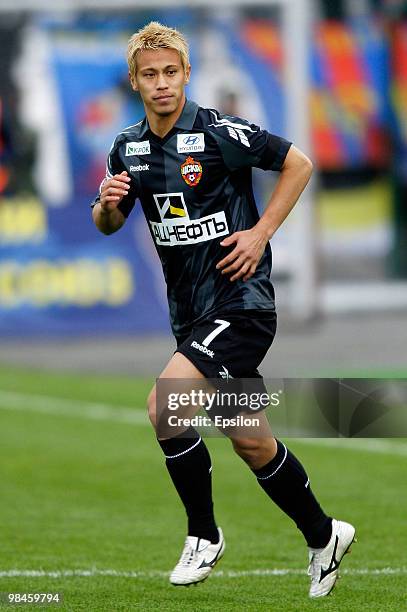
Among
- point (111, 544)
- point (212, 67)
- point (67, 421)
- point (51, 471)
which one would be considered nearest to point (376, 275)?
point (212, 67)

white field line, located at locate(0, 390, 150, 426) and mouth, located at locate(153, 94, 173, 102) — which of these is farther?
white field line, located at locate(0, 390, 150, 426)

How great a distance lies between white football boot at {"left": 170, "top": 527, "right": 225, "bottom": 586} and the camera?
254 inches

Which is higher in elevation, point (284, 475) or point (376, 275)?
point (284, 475)

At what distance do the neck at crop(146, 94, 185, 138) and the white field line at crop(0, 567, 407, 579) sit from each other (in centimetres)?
216

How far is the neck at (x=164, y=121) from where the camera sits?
6488mm

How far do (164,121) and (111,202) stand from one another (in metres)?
0.42

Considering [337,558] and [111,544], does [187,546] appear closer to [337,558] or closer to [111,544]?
[337,558]

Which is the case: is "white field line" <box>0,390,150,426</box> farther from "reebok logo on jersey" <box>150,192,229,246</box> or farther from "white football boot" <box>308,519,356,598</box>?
"reebok logo on jersey" <box>150,192,229,246</box>

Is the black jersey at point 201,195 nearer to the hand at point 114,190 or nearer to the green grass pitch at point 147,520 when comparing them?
the hand at point 114,190

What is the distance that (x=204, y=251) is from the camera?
6.48 metres

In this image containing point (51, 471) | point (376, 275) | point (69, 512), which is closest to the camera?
point (69, 512)

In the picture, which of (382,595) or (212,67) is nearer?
(382,595)

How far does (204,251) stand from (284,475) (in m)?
1.04

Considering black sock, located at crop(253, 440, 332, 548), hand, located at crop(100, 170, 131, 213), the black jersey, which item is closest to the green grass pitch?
black sock, located at crop(253, 440, 332, 548)
